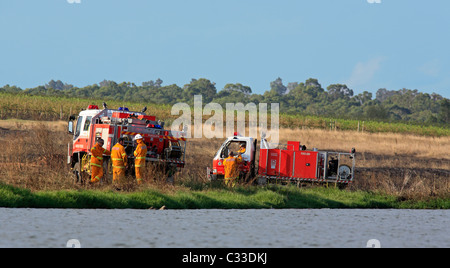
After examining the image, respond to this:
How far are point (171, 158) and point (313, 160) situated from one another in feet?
20.1

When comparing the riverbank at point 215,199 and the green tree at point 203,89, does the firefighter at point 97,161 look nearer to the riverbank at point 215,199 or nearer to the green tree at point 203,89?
the riverbank at point 215,199

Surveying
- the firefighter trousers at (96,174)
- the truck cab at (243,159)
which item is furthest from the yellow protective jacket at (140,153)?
the truck cab at (243,159)

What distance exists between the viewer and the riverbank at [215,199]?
19.2 metres

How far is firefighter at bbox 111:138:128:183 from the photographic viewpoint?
21.5 m

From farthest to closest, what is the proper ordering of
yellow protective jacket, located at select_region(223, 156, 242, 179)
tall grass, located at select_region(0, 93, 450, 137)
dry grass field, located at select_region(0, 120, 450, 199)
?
tall grass, located at select_region(0, 93, 450, 137) → yellow protective jacket, located at select_region(223, 156, 242, 179) → dry grass field, located at select_region(0, 120, 450, 199)

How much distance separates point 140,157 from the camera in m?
21.9

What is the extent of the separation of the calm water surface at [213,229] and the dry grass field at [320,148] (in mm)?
3974

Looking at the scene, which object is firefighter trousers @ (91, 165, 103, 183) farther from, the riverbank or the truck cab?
the truck cab

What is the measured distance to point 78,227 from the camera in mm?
14773

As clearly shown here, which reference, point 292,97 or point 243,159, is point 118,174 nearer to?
point 243,159

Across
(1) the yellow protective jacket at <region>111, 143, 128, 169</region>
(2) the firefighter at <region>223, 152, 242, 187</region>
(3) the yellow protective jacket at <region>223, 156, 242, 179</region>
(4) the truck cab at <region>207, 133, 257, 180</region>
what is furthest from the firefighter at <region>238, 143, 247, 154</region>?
(1) the yellow protective jacket at <region>111, 143, 128, 169</region>

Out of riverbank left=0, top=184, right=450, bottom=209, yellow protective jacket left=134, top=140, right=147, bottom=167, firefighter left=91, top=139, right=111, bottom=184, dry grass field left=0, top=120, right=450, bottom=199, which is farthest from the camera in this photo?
dry grass field left=0, top=120, right=450, bottom=199

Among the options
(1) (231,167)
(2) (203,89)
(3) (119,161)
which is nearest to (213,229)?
(3) (119,161)

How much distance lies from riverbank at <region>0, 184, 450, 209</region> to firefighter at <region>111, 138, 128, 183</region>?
1024 mm
